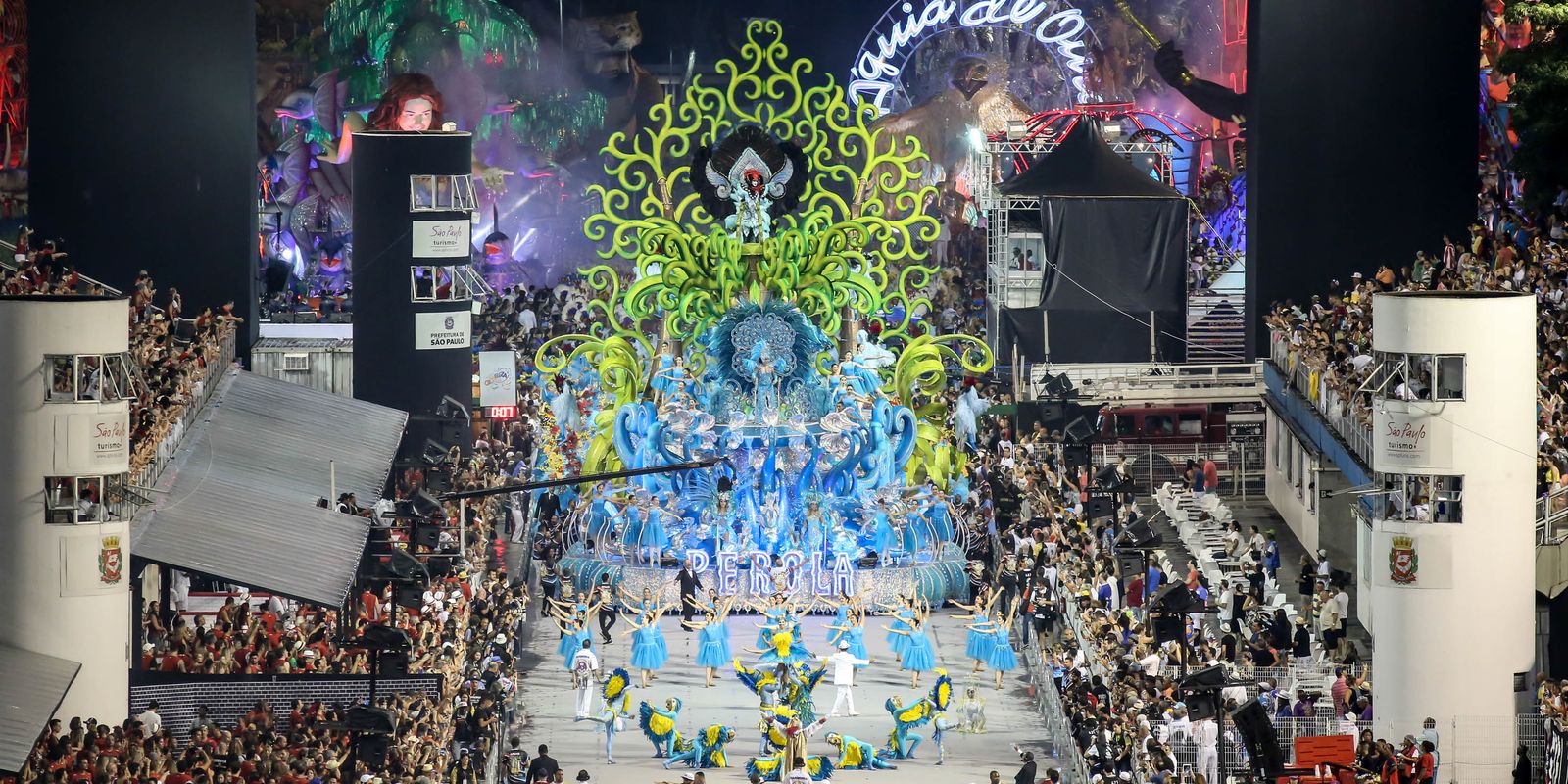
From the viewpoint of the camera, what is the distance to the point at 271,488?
3800cm

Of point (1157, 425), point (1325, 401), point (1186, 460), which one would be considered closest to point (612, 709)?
point (1325, 401)

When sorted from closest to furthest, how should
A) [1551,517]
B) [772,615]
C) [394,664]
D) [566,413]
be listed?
[394,664], [1551,517], [772,615], [566,413]

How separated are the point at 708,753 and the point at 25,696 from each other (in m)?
8.31

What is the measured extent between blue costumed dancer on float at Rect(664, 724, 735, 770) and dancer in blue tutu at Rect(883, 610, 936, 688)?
14.2 ft

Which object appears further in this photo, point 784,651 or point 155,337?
point 155,337

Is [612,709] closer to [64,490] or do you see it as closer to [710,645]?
[710,645]

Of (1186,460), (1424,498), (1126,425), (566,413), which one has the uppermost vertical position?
(566,413)

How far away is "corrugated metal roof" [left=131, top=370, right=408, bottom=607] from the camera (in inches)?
1332

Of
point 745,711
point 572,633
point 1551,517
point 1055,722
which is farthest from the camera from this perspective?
point 572,633

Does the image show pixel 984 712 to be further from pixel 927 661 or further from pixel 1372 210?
pixel 1372 210

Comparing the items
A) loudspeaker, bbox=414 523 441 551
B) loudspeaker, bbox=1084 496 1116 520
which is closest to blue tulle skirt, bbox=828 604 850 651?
loudspeaker, bbox=1084 496 1116 520

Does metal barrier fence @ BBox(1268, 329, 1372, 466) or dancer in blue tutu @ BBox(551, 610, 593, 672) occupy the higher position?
metal barrier fence @ BBox(1268, 329, 1372, 466)

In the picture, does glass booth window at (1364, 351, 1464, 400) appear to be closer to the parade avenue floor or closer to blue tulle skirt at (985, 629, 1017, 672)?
the parade avenue floor

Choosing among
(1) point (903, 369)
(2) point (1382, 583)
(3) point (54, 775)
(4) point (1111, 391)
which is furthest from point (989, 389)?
(3) point (54, 775)
